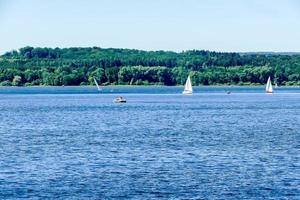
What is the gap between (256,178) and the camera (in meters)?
40.2

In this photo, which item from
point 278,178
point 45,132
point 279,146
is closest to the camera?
point 278,178

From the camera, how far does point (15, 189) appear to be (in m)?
37.7

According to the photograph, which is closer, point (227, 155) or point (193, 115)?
point (227, 155)

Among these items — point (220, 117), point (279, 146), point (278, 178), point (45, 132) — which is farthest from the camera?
point (220, 117)

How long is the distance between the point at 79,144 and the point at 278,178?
2017 cm

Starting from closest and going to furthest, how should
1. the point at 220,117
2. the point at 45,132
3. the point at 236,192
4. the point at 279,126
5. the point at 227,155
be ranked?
the point at 236,192 < the point at 227,155 < the point at 45,132 < the point at 279,126 < the point at 220,117

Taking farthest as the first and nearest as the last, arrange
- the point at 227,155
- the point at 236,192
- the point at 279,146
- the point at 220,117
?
the point at 220,117
the point at 279,146
the point at 227,155
the point at 236,192

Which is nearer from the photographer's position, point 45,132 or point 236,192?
point 236,192

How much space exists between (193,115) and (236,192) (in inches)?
2384

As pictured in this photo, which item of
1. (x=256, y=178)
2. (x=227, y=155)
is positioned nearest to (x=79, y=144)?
(x=227, y=155)

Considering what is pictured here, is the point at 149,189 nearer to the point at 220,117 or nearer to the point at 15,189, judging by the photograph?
the point at 15,189

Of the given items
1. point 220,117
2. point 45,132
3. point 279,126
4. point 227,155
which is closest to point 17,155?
point 227,155

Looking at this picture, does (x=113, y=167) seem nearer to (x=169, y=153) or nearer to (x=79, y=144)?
(x=169, y=153)

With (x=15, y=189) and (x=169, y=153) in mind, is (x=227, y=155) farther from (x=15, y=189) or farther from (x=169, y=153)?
(x=15, y=189)
